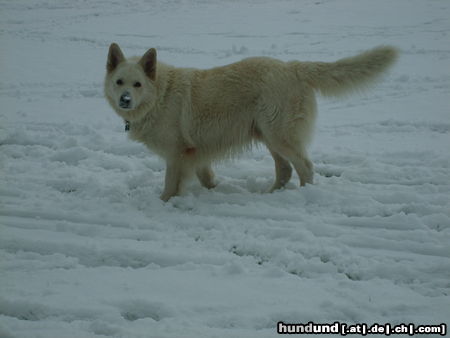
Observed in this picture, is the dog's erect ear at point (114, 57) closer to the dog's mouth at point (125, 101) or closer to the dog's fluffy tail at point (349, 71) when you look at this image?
the dog's mouth at point (125, 101)

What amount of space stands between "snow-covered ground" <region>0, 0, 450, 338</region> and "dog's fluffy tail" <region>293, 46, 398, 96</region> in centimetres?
102

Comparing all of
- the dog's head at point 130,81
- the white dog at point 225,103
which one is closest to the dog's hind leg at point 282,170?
the white dog at point 225,103

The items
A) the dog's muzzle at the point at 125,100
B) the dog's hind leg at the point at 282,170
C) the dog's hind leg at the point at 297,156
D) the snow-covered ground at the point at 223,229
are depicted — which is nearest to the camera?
the snow-covered ground at the point at 223,229

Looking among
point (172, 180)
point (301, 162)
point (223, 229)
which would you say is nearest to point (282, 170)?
point (301, 162)

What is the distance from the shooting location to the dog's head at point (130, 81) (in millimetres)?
5035

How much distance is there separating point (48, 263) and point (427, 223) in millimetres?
3051

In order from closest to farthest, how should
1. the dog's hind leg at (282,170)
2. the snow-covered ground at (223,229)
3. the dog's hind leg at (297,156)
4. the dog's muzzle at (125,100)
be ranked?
the snow-covered ground at (223,229) < the dog's muzzle at (125,100) < the dog's hind leg at (297,156) < the dog's hind leg at (282,170)

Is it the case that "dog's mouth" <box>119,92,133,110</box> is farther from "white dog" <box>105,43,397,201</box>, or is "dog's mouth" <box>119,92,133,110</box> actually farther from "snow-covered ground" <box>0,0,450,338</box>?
"snow-covered ground" <box>0,0,450,338</box>

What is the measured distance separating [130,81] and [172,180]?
1.12 metres

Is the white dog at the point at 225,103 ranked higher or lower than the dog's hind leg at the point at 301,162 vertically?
higher

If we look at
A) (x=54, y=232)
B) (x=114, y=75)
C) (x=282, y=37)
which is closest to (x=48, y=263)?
(x=54, y=232)

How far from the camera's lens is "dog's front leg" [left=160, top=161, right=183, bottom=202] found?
5180 mm

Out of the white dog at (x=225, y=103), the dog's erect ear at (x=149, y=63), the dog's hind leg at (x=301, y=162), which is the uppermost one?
the dog's erect ear at (x=149, y=63)

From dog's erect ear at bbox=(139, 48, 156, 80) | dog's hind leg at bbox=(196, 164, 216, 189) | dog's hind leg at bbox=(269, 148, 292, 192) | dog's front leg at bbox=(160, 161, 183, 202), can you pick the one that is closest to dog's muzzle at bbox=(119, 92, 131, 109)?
dog's erect ear at bbox=(139, 48, 156, 80)
